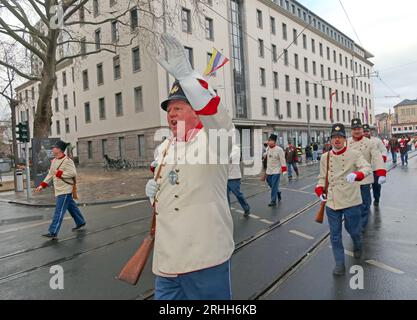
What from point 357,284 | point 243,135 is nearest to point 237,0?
point 243,135

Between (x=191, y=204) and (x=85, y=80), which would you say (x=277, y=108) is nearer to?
(x=85, y=80)

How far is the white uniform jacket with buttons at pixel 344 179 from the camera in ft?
14.8

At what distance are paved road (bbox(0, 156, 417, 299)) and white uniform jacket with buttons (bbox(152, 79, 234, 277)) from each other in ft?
5.43

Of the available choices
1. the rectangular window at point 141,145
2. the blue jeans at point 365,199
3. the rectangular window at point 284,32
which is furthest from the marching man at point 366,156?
the rectangular window at point 284,32

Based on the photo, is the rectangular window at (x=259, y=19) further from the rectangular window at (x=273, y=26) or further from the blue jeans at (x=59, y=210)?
the blue jeans at (x=59, y=210)

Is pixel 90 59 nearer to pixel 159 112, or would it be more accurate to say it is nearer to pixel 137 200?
pixel 159 112

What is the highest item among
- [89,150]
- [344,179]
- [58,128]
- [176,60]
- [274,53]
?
[274,53]

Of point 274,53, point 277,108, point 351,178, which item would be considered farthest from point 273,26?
point 351,178

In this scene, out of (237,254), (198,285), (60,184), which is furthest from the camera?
(60,184)

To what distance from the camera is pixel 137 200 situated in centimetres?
1189

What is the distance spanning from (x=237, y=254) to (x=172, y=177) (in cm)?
309

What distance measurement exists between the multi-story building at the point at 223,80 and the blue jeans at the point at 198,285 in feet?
66.9

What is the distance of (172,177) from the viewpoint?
233cm
